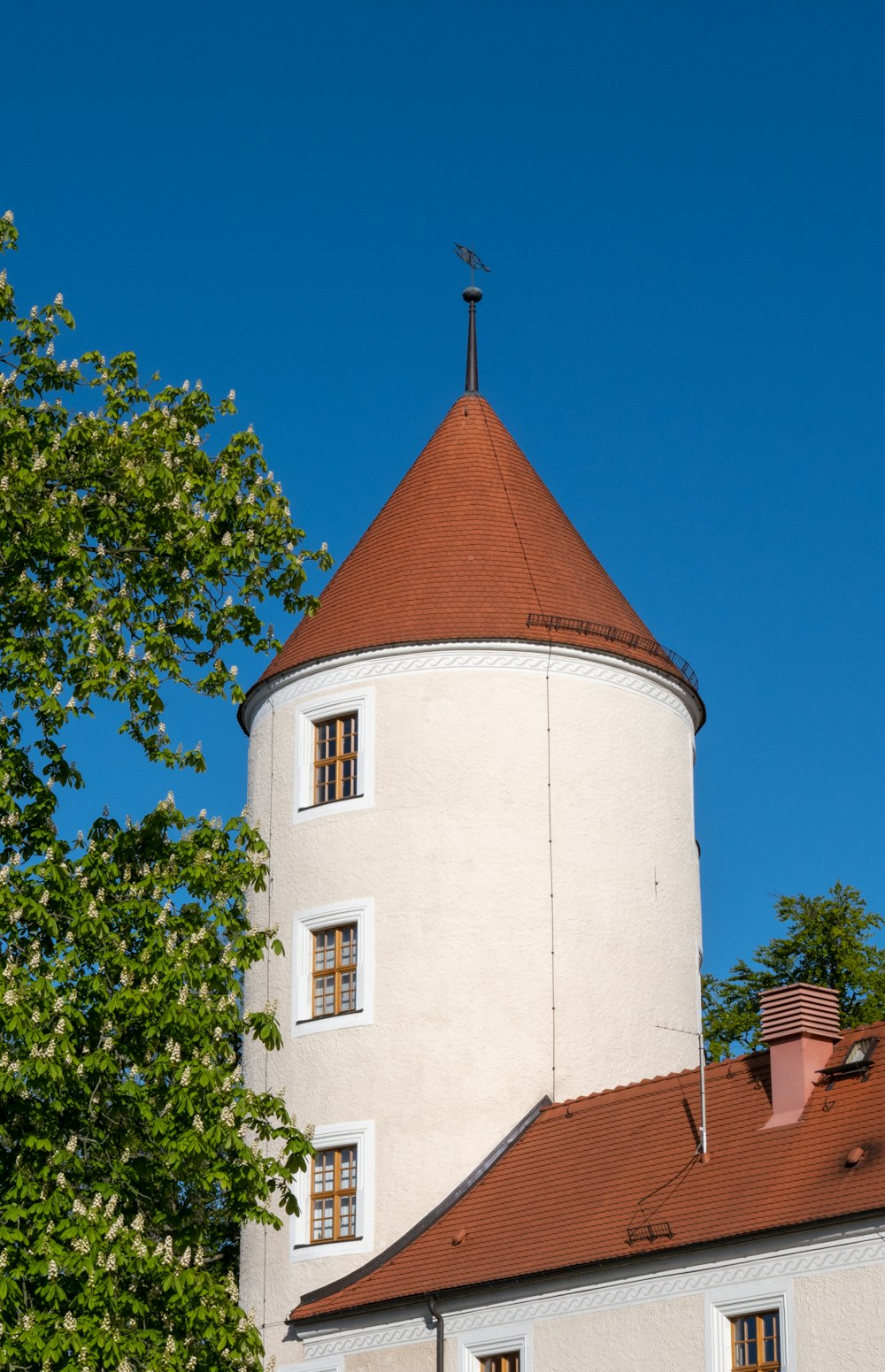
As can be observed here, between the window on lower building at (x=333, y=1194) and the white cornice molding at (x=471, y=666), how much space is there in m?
6.60

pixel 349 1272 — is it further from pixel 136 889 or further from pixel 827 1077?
pixel 136 889

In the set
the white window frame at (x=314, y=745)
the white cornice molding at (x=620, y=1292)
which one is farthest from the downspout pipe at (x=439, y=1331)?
the white window frame at (x=314, y=745)

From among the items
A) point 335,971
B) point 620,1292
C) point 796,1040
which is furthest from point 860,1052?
point 335,971

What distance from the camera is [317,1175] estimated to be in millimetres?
30359

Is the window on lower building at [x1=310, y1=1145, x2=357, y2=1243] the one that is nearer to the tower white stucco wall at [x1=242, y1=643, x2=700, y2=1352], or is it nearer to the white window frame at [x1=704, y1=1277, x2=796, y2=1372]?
the tower white stucco wall at [x1=242, y1=643, x2=700, y2=1352]

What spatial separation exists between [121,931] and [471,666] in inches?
444

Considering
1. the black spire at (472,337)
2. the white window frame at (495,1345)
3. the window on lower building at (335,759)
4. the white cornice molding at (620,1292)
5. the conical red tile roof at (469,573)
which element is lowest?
the white window frame at (495,1345)

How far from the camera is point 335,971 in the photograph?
31.3 m

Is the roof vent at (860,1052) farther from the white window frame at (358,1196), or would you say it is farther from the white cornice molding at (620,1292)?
the white window frame at (358,1196)

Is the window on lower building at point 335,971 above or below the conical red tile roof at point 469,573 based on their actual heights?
below

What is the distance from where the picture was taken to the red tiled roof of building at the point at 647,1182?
24.2 metres

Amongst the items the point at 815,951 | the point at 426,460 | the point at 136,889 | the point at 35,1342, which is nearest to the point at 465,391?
the point at 426,460

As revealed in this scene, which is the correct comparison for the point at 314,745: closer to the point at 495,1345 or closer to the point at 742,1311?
the point at 495,1345

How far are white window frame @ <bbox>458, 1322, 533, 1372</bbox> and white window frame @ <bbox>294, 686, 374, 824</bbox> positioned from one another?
7990mm
